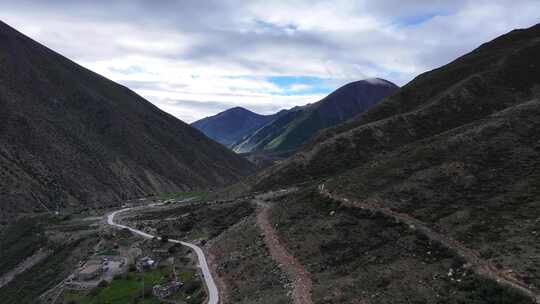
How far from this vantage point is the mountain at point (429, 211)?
35.3m

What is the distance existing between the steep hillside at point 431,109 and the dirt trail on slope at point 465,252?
29.4m

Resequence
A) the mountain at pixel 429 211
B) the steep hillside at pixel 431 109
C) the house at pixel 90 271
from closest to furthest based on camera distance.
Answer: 1. the mountain at pixel 429 211
2. the house at pixel 90 271
3. the steep hillside at pixel 431 109

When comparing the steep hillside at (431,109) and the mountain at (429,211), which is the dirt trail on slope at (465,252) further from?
the steep hillside at (431,109)

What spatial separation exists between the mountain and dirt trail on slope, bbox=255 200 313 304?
67 centimetres

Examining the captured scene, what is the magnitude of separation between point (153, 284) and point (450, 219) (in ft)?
99.6

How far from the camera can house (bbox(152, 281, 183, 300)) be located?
4893 centimetres

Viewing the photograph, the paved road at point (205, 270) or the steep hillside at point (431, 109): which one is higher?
the steep hillside at point (431, 109)

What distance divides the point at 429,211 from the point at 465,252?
10010mm

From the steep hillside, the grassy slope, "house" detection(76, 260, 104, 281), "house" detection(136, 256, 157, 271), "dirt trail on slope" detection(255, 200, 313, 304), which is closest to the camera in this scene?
the grassy slope

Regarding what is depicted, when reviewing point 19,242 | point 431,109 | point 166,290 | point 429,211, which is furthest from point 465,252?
point 19,242

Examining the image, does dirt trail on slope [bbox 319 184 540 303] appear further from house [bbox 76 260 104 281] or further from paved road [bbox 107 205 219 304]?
house [bbox 76 260 104 281]

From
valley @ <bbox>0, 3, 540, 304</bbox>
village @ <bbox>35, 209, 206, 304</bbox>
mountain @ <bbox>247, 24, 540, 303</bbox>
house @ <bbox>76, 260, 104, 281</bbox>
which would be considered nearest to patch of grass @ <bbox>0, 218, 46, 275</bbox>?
valley @ <bbox>0, 3, 540, 304</bbox>

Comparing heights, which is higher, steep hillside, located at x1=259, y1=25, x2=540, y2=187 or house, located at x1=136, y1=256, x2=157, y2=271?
steep hillside, located at x1=259, y1=25, x2=540, y2=187

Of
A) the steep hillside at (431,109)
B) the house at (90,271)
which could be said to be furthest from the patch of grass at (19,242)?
the steep hillside at (431,109)
